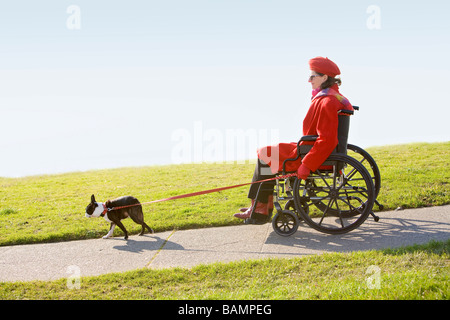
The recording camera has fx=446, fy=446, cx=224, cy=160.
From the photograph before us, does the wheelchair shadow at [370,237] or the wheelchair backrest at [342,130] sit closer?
the wheelchair shadow at [370,237]

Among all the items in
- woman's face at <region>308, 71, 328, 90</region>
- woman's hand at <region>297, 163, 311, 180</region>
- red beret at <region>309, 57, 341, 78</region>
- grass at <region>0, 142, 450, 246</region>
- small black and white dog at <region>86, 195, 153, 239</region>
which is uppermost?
red beret at <region>309, 57, 341, 78</region>

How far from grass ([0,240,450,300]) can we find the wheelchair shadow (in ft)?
1.09

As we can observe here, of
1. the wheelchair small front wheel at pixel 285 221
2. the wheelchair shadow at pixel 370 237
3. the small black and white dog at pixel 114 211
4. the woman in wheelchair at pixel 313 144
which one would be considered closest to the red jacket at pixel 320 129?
the woman in wheelchair at pixel 313 144

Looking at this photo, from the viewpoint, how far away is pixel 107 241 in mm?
5977

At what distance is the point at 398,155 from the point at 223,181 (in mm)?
4533

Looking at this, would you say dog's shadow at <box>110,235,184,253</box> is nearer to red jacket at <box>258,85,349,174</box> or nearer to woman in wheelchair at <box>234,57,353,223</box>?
woman in wheelchair at <box>234,57,353,223</box>

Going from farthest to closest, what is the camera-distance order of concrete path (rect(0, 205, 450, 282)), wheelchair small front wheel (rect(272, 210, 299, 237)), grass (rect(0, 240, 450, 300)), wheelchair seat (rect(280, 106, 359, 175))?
Result: wheelchair small front wheel (rect(272, 210, 299, 237))
wheelchair seat (rect(280, 106, 359, 175))
concrete path (rect(0, 205, 450, 282))
grass (rect(0, 240, 450, 300))

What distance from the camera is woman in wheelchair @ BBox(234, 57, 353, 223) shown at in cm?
512

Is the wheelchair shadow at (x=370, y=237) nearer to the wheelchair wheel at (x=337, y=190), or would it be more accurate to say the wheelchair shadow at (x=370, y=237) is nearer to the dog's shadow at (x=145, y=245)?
the wheelchair wheel at (x=337, y=190)

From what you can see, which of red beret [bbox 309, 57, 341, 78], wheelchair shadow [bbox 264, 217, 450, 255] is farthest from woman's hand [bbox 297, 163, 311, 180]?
red beret [bbox 309, 57, 341, 78]

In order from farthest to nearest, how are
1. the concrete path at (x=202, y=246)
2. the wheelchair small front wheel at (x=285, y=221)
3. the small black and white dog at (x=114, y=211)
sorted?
the small black and white dog at (x=114, y=211) < the wheelchair small front wheel at (x=285, y=221) < the concrete path at (x=202, y=246)

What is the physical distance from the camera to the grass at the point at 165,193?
6.54 m

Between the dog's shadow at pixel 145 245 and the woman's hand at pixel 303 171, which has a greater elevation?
the woman's hand at pixel 303 171
